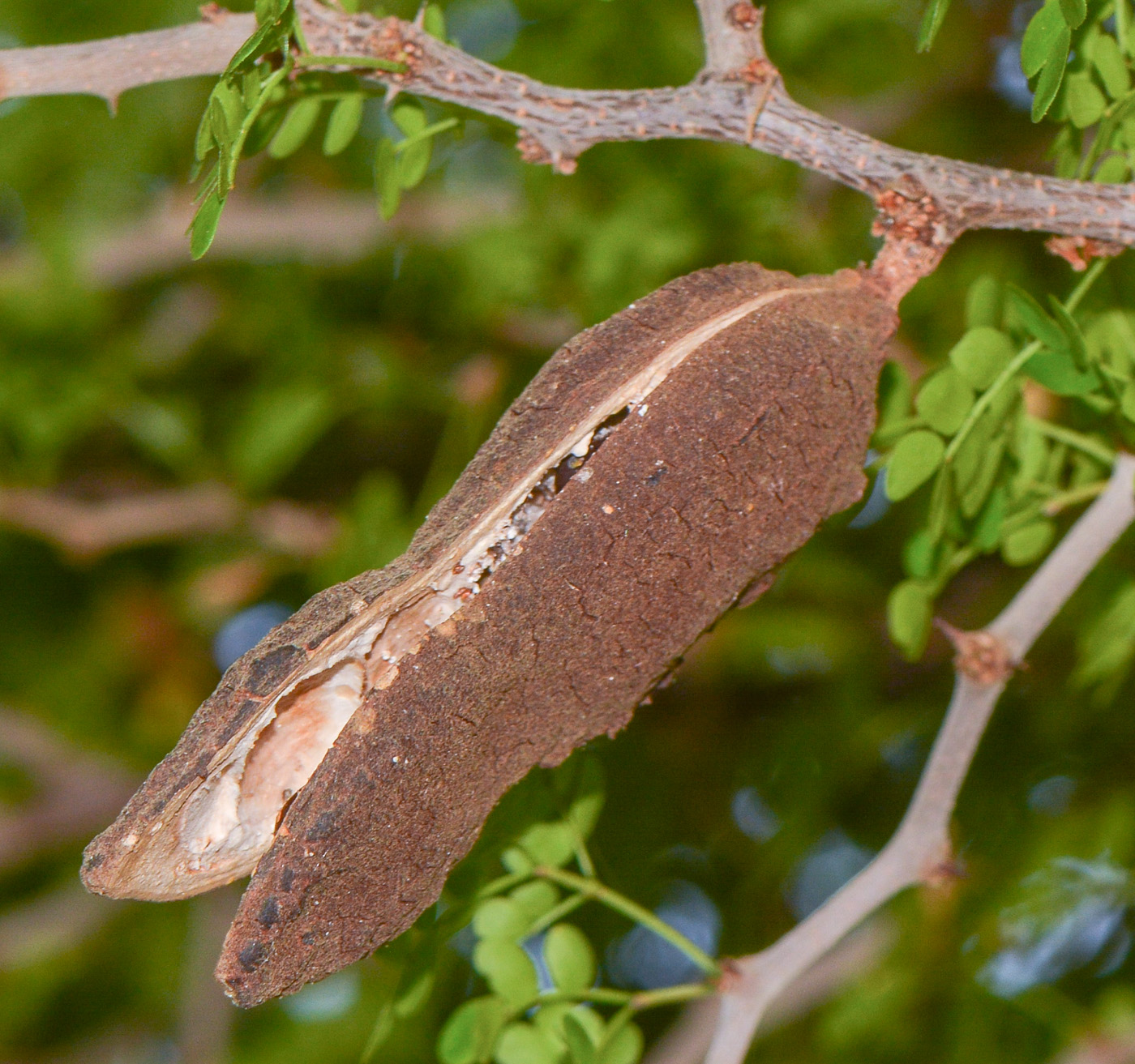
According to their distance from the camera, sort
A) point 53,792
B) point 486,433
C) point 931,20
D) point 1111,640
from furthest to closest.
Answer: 1. point 53,792
2. point 486,433
3. point 1111,640
4. point 931,20

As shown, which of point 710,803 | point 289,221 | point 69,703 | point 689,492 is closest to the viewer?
point 689,492

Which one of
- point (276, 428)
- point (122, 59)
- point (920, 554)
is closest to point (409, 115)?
point (122, 59)

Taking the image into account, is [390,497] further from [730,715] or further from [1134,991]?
[1134,991]

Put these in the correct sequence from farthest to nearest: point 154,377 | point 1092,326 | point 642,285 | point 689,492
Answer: point 154,377 → point 642,285 → point 1092,326 → point 689,492

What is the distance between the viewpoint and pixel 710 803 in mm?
4566

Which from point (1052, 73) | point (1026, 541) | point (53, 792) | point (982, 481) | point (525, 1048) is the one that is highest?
point (1052, 73)

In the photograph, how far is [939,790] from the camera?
176 cm

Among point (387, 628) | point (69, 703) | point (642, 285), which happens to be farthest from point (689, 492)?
point (69, 703)

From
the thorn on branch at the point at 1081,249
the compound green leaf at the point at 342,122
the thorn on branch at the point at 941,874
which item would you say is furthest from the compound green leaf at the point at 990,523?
the compound green leaf at the point at 342,122

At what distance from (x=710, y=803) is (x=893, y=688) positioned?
103 centimetres

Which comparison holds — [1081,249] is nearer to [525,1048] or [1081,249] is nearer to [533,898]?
[533,898]

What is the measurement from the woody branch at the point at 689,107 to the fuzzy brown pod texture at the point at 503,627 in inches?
7.8

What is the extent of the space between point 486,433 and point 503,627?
2.36m

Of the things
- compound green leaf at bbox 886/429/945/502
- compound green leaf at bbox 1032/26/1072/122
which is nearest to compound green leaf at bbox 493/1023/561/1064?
compound green leaf at bbox 886/429/945/502
